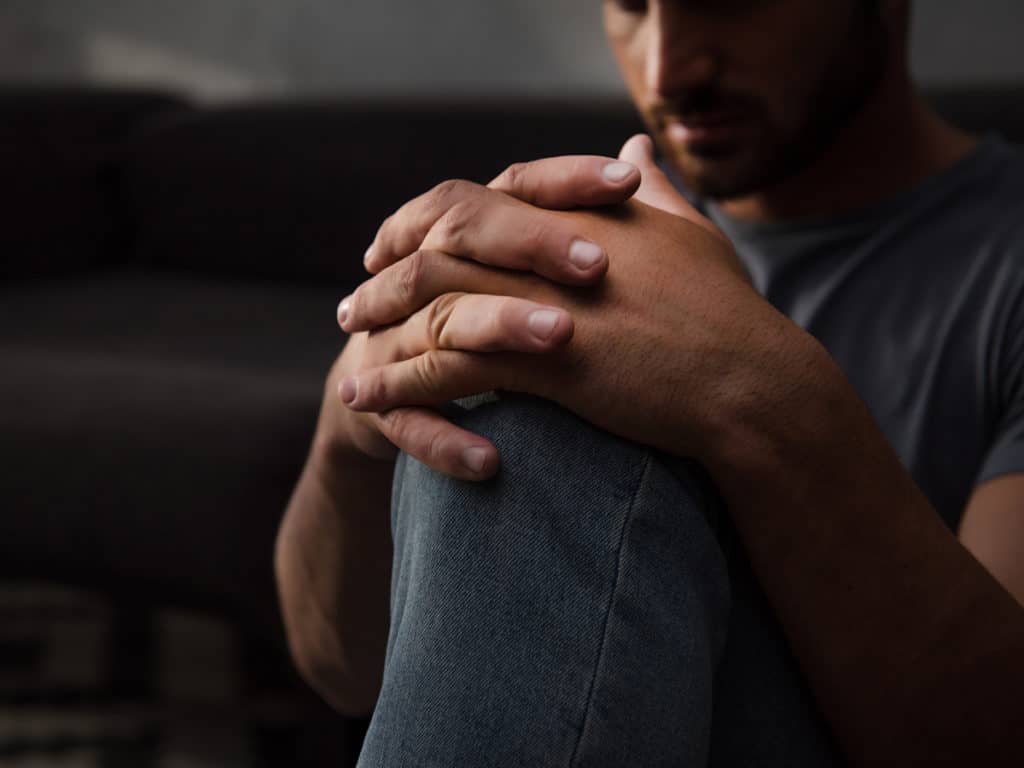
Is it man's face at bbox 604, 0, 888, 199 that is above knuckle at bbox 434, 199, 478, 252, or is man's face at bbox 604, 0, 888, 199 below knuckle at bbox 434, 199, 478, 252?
below

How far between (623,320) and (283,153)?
1.64 meters

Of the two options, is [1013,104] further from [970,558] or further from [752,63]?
[970,558]

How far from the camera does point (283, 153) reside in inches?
83.0

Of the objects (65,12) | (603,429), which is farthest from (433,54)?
(603,429)

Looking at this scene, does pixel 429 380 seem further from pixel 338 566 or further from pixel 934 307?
pixel 934 307

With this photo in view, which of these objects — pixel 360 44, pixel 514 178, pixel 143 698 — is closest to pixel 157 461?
pixel 143 698

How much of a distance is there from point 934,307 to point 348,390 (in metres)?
0.52

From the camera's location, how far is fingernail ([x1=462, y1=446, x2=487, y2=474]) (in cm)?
55

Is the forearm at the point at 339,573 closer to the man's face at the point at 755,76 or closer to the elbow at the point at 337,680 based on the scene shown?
the elbow at the point at 337,680

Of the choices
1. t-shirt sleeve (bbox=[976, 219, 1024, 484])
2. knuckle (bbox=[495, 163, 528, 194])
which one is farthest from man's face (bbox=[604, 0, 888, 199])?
knuckle (bbox=[495, 163, 528, 194])

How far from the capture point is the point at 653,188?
71 cm

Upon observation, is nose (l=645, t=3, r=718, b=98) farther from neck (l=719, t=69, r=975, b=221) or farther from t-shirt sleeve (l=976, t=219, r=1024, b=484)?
t-shirt sleeve (l=976, t=219, r=1024, b=484)

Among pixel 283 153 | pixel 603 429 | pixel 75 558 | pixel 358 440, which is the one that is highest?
pixel 603 429

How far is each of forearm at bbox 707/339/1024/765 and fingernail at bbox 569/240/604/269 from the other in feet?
0.35
